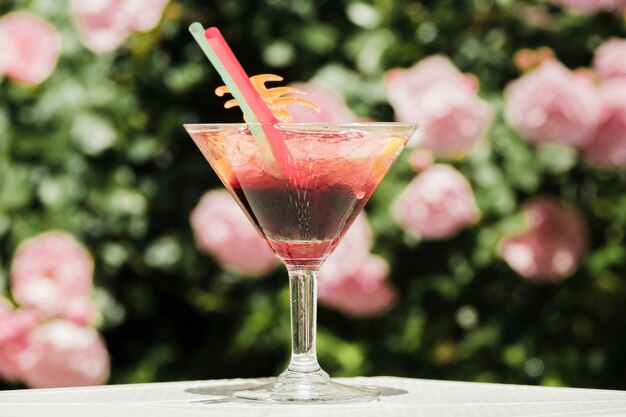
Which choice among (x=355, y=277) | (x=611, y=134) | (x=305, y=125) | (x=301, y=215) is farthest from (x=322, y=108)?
(x=305, y=125)

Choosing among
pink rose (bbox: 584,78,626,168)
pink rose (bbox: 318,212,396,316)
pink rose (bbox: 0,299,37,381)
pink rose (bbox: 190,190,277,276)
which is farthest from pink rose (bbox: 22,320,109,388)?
pink rose (bbox: 584,78,626,168)

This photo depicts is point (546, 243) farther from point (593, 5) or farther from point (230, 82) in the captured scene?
point (230, 82)

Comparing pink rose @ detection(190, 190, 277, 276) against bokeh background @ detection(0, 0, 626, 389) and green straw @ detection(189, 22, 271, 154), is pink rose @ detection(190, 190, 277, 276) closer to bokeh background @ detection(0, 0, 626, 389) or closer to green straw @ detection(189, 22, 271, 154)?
bokeh background @ detection(0, 0, 626, 389)

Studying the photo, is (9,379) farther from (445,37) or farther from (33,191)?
(445,37)

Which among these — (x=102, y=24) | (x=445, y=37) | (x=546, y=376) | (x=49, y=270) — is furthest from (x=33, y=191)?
(x=546, y=376)

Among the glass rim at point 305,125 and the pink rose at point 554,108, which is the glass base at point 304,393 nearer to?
the glass rim at point 305,125

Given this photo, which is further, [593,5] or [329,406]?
[593,5]
